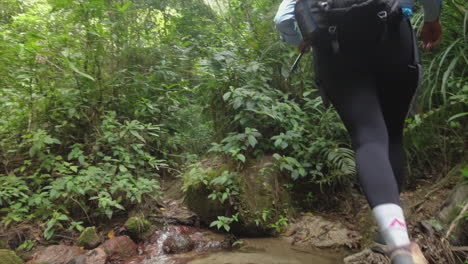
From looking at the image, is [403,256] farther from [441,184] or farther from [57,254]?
[57,254]

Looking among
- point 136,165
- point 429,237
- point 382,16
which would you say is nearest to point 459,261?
point 429,237

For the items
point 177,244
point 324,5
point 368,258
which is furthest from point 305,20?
point 177,244

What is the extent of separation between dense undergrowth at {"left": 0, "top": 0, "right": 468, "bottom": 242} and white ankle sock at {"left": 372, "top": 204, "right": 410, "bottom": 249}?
171 cm

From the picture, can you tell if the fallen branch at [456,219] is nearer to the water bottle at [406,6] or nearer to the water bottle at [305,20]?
the water bottle at [406,6]

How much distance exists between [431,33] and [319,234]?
1.74 m

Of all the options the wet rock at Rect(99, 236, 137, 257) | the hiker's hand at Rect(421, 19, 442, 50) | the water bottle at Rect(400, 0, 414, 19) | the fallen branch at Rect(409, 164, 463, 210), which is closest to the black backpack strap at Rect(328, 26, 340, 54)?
the water bottle at Rect(400, 0, 414, 19)

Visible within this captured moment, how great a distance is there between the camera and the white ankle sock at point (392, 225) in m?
0.95

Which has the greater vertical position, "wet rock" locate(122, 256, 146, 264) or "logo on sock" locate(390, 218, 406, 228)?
"logo on sock" locate(390, 218, 406, 228)

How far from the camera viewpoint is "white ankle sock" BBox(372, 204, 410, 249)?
0.95m

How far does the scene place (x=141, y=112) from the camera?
12.8 ft

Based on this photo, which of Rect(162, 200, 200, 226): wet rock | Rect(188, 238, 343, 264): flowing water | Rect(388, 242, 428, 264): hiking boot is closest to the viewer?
Rect(388, 242, 428, 264): hiking boot

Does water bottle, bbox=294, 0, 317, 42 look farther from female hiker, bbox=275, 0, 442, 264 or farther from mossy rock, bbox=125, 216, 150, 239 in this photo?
mossy rock, bbox=125, 216, 150, 239

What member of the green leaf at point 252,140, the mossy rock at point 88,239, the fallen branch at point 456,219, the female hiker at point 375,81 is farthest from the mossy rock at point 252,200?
the female hiker at point 375,81

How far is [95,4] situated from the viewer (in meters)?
3.42
